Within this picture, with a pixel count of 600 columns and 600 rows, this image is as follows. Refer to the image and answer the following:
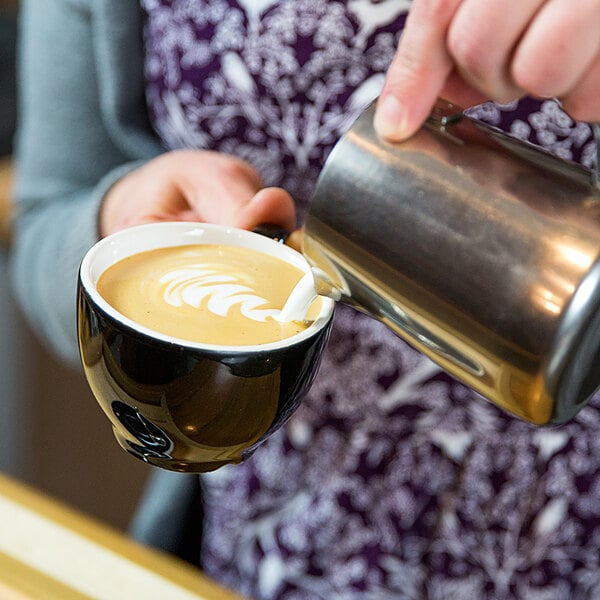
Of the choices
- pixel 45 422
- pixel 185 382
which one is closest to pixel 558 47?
pixel 185 382

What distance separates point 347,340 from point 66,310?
0.82 feet

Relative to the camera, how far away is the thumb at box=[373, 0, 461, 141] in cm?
34

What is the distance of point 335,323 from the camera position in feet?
2.21

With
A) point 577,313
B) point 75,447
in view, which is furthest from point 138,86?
point 75,447

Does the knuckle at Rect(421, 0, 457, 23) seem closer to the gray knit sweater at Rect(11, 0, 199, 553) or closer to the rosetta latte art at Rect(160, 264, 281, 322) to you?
the rosetta latte art at Rect(160, 264, 281, 322)

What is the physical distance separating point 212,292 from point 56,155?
0.43 m

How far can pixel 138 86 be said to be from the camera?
74 cm

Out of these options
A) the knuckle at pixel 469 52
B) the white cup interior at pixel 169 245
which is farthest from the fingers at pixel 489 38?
the white cup interior at pixel 169 245

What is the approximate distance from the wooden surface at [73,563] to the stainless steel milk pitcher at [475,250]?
294 millimetres

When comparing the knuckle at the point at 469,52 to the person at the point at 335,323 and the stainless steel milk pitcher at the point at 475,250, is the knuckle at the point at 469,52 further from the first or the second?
the person at the point at 335,323

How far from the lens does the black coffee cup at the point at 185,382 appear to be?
1.20 ft

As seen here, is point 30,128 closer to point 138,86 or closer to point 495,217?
point 138,86

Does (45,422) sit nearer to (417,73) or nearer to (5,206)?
(5,206)

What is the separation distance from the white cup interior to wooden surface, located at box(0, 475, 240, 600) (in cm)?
24
